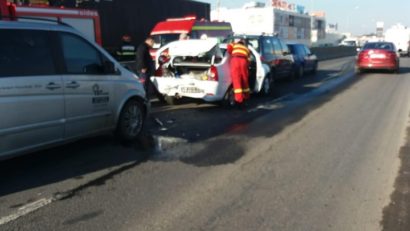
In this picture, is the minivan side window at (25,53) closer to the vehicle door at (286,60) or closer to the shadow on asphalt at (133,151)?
the shadow on asphalt at (133,151)

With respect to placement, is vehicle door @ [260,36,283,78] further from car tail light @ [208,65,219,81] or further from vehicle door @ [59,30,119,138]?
vehicle door @ [59,30,119,138]

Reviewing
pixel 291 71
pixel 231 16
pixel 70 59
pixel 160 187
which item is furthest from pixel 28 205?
pixel 231 16

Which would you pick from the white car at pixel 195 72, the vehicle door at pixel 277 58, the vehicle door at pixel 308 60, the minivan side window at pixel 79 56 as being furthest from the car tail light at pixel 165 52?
the vehicle door at pixel 308 60

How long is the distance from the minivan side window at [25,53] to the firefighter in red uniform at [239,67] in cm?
592

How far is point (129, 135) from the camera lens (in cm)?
779

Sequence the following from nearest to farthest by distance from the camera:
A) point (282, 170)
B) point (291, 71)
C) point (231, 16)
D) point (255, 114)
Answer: point (282, 170) < point (255, 114) < point (291, 71) < point (231, 16)

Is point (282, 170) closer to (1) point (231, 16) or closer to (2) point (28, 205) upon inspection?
(2) point (28, 205)

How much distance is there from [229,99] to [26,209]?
24.2 feet

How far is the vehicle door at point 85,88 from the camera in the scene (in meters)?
6.36

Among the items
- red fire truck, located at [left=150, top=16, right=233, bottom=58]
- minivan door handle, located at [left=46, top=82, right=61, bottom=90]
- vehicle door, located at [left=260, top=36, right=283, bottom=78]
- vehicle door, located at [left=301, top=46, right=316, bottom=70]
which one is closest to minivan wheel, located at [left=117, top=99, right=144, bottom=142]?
minivan door handle, located at [left=46, top=82, right=61, bottom=90]

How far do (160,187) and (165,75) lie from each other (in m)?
6.51

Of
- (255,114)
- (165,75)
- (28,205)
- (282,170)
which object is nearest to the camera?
(28,205)

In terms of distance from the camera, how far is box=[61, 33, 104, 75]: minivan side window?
21.0ft

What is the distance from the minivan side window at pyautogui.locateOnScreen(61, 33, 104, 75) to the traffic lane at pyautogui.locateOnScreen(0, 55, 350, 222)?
117cm
